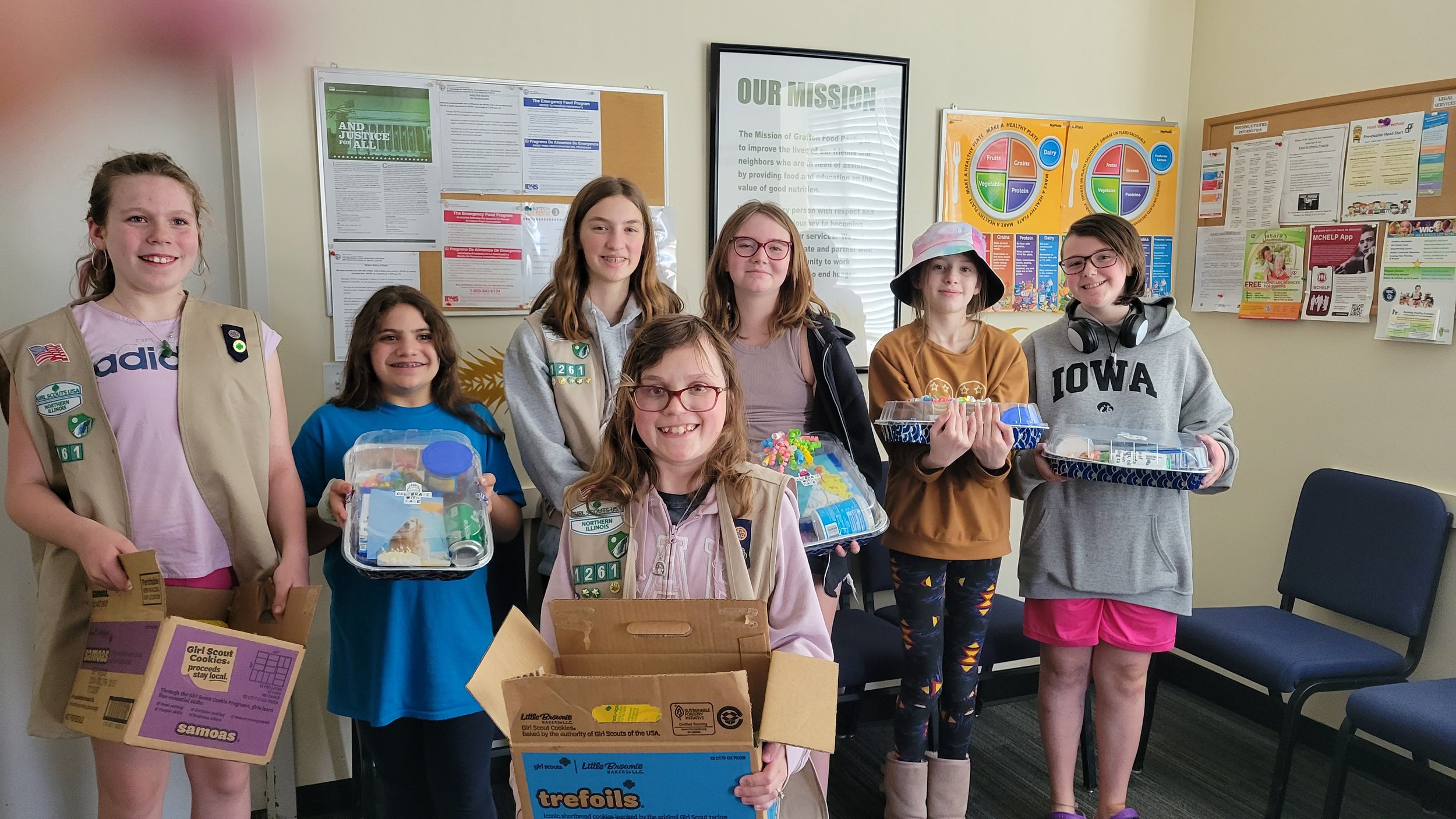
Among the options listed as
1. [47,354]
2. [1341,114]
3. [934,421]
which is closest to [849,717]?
[934,421]

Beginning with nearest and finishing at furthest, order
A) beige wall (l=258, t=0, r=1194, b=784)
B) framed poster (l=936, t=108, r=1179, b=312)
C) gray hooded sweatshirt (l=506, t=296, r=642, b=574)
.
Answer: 1. gray hooded sweatshirt (l=506, t=296, r=642, b=574)
2. beige wall (l=258, t=0, r=1194, b=784)
3. framed poster (l=936, t=108, r=1179, b=312)

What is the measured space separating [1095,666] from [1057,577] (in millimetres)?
319

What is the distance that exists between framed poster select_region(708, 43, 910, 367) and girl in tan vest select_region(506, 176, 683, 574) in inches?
33.9

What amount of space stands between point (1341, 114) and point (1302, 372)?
0.91m

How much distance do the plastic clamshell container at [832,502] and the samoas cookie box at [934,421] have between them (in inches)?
6.2

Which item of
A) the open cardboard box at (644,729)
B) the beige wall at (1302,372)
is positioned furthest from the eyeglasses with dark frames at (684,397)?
the beige wall at (1302,372)

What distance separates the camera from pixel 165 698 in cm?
168

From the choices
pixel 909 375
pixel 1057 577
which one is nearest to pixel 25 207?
pixel 909 375

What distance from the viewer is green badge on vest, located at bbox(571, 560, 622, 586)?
5.54 feet

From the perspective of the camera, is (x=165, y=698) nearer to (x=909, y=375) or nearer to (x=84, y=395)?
(x=84, y=395)

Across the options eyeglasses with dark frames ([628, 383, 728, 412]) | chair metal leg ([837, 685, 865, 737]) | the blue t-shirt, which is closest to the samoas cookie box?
eyeglasses with dark frames ([628, 383, 728, 412])

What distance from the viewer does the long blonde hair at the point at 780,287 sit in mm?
2373

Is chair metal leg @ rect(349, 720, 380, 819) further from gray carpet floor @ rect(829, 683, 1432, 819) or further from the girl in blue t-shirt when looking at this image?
gray carpet floor @ rect(829, 683, 1432, 819)

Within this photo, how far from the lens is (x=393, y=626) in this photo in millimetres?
2055
